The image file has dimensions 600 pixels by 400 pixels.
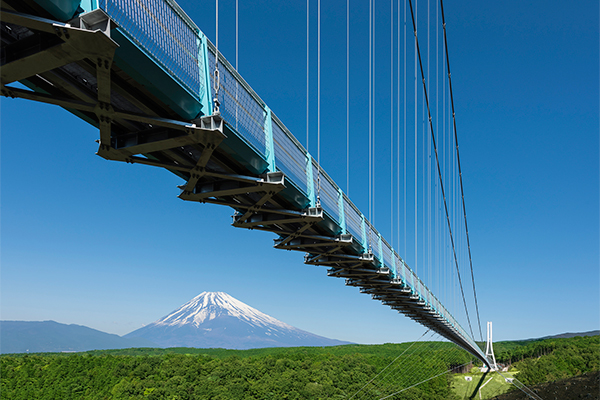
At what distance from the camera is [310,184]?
502 inches

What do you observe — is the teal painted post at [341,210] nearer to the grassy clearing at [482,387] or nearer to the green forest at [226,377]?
the green forest at [226,377]

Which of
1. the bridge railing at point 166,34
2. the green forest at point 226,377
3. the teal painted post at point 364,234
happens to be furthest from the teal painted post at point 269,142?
the green forest at point 226,377

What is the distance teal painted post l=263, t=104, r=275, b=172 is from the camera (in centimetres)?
1028

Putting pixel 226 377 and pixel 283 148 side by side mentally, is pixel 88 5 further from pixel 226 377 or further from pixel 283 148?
pixel 226 377

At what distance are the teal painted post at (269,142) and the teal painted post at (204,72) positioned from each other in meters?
2.32

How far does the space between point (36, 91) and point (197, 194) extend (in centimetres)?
421

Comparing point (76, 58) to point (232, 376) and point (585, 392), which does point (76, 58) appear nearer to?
point (585, 392)

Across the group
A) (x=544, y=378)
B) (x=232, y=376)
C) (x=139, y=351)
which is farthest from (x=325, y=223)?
(x=139, y=351)

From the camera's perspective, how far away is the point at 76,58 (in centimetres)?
584

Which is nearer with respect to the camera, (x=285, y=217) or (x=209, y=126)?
(x=209, y=126)

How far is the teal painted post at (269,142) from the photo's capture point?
10.3 metres

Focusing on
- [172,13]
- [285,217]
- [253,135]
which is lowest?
[285,217]

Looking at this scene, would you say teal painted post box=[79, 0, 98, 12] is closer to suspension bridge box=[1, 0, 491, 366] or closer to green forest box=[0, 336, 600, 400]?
suspension bridge box=[1, 0, 491, 366]

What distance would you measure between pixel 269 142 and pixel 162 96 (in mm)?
3356
